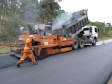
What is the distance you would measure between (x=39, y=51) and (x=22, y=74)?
2.02 metres

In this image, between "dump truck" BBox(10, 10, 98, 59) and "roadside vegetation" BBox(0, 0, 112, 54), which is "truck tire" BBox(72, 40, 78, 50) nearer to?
"dump truck" BBox(10, 10, 98, 59)

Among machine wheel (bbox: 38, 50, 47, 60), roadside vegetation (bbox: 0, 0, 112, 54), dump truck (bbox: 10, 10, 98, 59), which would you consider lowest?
machine wheel (bbox: 38, 50, 47, 60)

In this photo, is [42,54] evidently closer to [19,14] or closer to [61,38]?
[61,38]

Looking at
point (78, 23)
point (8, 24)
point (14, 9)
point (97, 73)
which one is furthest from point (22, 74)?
point (14, 9)

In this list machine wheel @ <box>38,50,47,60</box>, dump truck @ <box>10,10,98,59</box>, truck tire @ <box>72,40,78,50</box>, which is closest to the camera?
machine wheel @ <box>38,50,47,60</box>

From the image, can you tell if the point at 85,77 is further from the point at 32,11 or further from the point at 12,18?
the point at 32,11

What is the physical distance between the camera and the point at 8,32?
12.0 meters

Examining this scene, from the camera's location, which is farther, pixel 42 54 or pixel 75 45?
pixel 75 45

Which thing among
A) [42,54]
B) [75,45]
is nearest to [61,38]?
[42,54]

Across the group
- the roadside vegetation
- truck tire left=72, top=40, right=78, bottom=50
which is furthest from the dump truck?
the roadside vegetation

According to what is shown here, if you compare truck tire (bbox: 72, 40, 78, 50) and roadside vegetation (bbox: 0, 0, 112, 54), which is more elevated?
roadside vegetation (bbox: 0, 0, 112, 54)

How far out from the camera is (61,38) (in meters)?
7.43

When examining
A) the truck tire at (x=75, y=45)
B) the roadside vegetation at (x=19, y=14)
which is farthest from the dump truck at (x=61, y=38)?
the roadside vegetation at (x=19, y=14)

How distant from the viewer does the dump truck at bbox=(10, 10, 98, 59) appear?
246 inches
